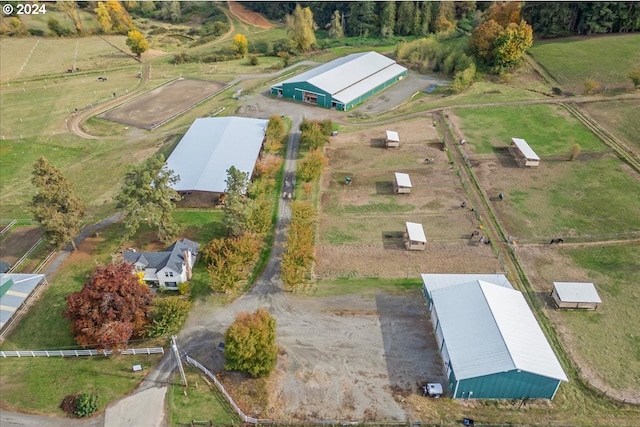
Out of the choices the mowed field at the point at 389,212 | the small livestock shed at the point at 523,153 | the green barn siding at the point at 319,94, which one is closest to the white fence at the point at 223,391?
the mowed field at the point at 389,212

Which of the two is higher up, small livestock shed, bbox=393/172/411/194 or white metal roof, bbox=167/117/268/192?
white metal roof, bbox=167/117/268/192

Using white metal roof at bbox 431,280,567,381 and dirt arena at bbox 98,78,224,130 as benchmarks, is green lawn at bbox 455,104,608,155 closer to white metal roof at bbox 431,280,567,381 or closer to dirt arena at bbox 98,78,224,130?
white metal roof at bbox 431,280,567,381

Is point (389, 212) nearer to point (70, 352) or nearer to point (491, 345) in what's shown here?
point (491, 345)

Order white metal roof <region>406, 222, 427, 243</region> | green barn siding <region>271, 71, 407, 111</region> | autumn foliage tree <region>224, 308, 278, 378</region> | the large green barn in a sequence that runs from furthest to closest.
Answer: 1. the large green barn
2. green barn siding <region>271, 71, 407, 111</region>
3. white metal roof <region>406, 222, 427, 243</region>
4. autumn foliage tree <region>224, 308, 278, 378</region>

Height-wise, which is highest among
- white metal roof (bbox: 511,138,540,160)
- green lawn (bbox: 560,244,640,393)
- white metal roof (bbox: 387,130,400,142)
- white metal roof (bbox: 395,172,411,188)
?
white metal roof (bbox: 387,130,400,142)

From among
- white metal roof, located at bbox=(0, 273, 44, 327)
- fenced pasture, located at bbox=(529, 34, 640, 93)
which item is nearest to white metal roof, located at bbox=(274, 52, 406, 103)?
fenced pasture, located at bbox=(529, 34, 640, 93)

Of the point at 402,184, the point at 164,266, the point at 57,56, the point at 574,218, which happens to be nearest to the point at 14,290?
the point at 164,266
